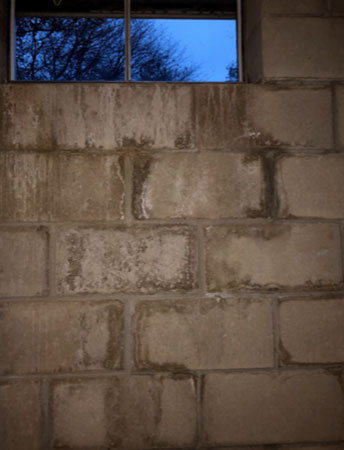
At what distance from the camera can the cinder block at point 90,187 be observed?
4.85 feet

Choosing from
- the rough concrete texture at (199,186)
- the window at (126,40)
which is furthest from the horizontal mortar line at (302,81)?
the rough concrete texture at (199,186)

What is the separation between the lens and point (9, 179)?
147 cm

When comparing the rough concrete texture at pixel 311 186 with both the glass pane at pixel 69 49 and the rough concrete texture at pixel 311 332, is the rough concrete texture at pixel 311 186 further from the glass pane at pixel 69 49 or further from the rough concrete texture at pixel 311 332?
the glass pane at pixel 69 49

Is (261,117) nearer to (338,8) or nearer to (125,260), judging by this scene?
(338,8)

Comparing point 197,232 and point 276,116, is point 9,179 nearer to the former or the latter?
point 197,232

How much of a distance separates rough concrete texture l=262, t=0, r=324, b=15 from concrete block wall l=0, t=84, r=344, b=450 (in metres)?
0.36

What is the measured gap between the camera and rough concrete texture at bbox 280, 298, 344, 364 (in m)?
1.51

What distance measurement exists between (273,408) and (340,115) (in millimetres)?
1300

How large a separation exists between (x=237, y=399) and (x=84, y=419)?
2.10ft

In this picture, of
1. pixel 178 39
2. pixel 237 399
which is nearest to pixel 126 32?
pixel 178 39

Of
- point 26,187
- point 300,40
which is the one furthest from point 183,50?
point 26,187

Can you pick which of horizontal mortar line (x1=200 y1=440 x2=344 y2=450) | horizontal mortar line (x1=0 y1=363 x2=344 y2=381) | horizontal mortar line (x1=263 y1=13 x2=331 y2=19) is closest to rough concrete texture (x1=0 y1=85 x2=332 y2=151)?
horizontal mortar line (x1=263 y1=13 x2=331 y2=19)

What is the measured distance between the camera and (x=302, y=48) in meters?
1.57

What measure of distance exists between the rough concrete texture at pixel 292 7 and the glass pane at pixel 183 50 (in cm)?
24
